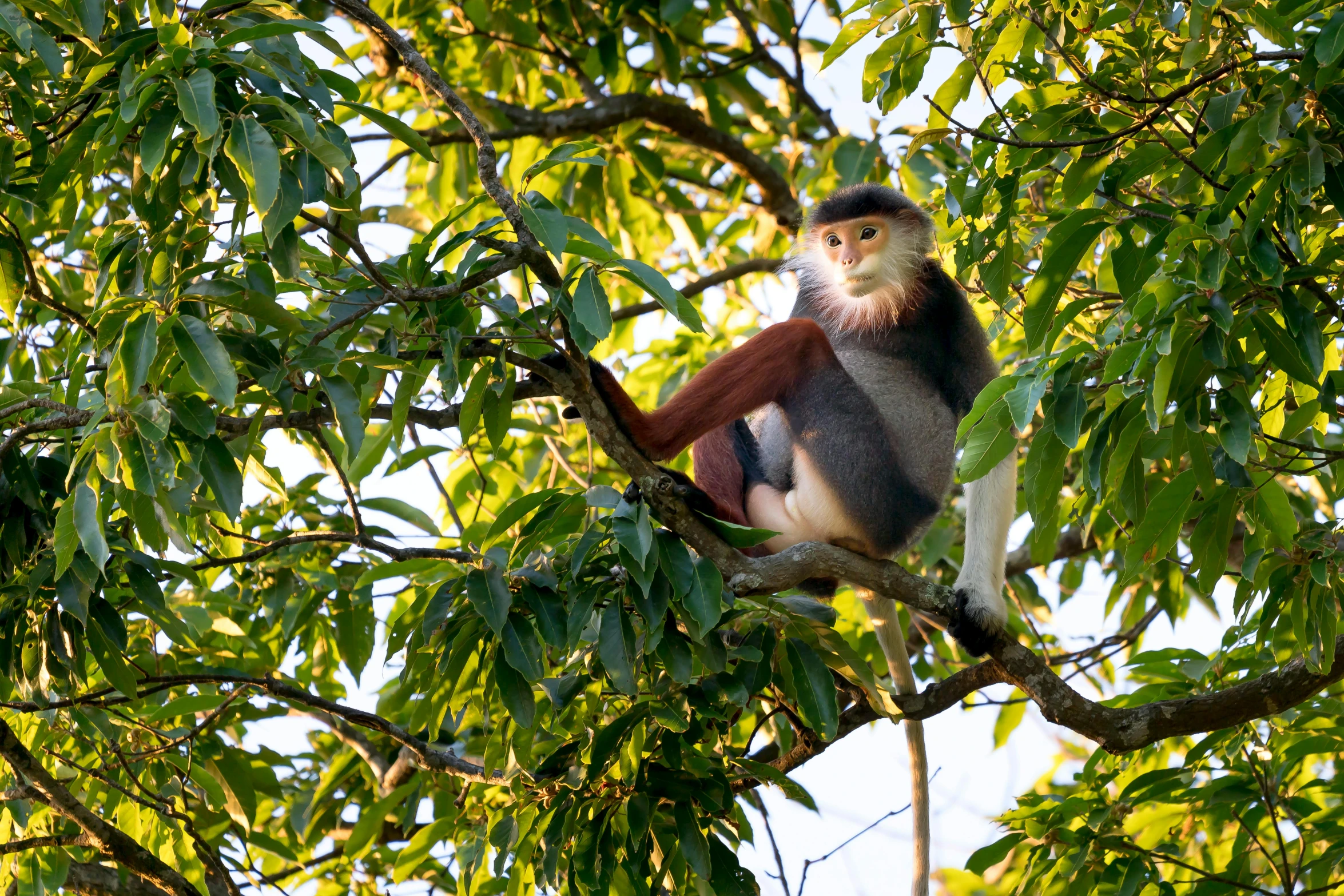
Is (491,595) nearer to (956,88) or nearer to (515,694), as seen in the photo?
(515,694)

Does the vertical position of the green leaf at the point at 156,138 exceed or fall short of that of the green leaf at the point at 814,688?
it exceeds it

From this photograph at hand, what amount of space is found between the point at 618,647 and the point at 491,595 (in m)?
0.26

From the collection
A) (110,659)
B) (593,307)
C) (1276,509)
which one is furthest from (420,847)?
(1276,509)

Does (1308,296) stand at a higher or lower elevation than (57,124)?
lower

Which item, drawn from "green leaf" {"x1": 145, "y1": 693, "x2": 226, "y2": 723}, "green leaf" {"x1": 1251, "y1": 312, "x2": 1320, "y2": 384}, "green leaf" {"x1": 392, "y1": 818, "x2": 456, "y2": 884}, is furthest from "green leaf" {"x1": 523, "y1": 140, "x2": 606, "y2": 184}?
"green leaf" {"x1": 392, "y1": 818, "x2": 456, "y2": 884}

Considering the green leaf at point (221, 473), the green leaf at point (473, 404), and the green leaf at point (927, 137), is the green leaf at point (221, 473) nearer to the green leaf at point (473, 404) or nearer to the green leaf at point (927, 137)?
the green leaf at point (473, 404)

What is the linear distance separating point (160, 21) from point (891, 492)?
2101 millimetres

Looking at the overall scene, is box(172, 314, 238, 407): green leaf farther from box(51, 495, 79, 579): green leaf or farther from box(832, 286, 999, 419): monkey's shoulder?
box(832, 286, 999, 419): monkey's shoulder

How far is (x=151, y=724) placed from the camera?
126 inches

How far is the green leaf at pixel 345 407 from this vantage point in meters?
2.18

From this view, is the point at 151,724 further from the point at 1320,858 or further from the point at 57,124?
the point at 1320,858

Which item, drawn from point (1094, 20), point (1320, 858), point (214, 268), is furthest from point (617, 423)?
point (1320, 858)

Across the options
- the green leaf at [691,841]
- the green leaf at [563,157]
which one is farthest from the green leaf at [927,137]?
the green leaf at [691,841]

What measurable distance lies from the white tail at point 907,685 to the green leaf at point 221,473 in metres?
1.63
